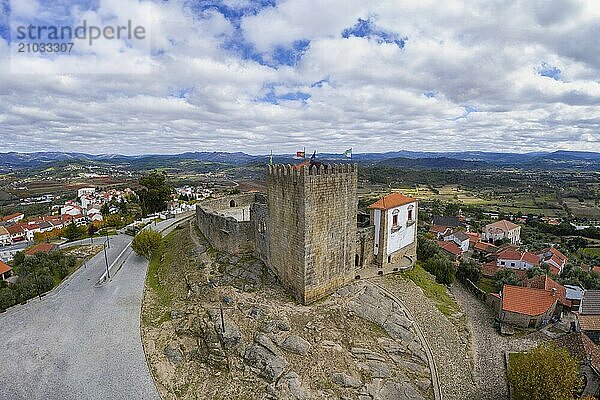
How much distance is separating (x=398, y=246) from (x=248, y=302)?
13139 mm

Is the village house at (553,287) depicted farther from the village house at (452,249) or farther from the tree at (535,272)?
the village house at (452,249)

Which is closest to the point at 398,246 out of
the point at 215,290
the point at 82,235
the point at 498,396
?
the point at 498,396

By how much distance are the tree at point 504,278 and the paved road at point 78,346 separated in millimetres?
29526

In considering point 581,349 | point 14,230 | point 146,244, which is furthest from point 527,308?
point 14,230

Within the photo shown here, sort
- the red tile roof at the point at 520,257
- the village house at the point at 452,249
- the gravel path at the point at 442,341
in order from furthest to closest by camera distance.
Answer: the village house at the point at 452,249, the red tile roof at the point at 520,257, the gravel path at the point at 442,341

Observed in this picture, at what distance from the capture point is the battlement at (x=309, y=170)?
1830 cm

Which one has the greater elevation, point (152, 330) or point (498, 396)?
point (152, 330)

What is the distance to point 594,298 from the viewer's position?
82.9 ft

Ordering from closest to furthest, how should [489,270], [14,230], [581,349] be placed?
[581,349] → [489,270] → [14,230]

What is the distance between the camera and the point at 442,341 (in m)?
19.7

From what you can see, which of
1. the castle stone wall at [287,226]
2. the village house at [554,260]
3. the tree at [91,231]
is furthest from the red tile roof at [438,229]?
the tree at [91,231]

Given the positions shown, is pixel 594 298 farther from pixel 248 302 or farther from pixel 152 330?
pixel 152 330

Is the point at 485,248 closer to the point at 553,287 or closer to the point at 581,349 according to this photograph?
the point at 553,287

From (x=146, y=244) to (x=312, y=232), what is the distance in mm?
17236
